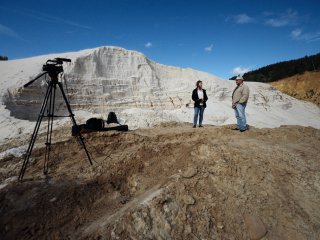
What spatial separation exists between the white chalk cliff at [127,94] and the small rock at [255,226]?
850 cm

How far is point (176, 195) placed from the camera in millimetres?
4031

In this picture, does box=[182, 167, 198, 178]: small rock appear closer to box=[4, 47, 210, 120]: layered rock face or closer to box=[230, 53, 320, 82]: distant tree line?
box=[4, 47, 210, 120]: layered rock face

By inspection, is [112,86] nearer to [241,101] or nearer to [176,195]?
[241,101]

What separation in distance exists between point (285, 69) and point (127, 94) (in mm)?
37233

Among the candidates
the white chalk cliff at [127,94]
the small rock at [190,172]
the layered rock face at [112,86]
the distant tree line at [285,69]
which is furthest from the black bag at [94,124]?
the distant tree line at [285,69]

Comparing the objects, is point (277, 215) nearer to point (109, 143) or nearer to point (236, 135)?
point (236, 135)

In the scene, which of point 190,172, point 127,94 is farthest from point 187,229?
point 127,94

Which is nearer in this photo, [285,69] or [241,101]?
[241,101]

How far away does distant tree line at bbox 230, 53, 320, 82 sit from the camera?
40.4 m

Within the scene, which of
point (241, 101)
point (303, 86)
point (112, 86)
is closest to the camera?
point (241, 101)

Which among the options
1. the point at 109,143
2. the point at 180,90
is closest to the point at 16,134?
the point at 109,143

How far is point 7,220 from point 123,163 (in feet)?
7.33

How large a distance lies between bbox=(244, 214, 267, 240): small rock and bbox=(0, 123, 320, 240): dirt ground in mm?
14

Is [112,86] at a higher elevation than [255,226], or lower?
higher
